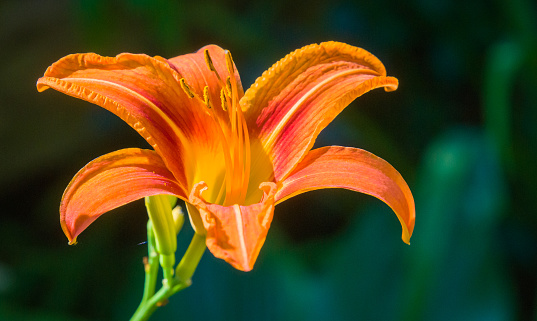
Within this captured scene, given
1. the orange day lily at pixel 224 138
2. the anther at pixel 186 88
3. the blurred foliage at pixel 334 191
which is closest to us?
the orange day lily at pixel 224 138

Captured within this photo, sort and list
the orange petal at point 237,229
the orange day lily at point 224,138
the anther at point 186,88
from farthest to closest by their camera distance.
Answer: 1. the anther at point 186,88
2. the orange day lily at point 224,138
3. the orange petal at point 237,229

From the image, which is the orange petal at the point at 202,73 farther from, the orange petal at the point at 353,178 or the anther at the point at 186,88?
the orange petal at the point at 353,178

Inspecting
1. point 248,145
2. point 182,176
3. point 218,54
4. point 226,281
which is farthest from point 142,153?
point 226,281

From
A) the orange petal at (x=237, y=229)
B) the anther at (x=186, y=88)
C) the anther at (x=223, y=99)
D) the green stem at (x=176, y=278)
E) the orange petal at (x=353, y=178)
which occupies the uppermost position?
the anther at (x=186, y=88)

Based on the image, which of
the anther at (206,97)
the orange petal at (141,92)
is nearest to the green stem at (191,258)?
the orange petal at (141,92)

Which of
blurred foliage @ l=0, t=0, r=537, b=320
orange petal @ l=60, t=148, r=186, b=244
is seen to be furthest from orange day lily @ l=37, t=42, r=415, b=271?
blurred foliage @ l=0, t=0, r=537, b=320

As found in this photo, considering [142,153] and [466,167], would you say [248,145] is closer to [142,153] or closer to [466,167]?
[142,153]
